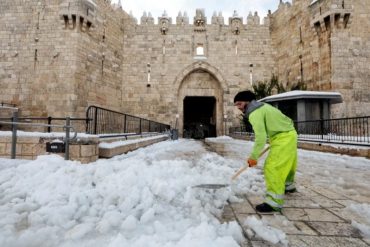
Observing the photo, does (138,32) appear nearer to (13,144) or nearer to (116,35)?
(116,35)

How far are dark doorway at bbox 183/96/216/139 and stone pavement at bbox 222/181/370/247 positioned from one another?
68.8 ft

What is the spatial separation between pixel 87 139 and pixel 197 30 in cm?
1783

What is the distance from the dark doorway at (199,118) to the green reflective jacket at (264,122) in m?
21.0

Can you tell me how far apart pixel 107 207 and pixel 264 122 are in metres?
2.17

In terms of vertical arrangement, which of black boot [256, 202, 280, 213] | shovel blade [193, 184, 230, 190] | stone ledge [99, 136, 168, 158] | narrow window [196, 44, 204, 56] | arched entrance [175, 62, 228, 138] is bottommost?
black boot [256, 202, 280, 213]

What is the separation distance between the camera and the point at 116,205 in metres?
2.78

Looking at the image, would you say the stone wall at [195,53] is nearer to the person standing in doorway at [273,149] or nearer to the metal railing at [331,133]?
the metal railing at [331,133]

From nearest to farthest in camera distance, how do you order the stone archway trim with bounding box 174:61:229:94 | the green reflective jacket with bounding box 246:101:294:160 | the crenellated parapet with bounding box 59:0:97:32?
the green reflective jacket with bounding box 246:101:294:160
the crenellated parapet with bounding box 59:0:97:32
the stone archway trim with bounding box 174:61:229:94

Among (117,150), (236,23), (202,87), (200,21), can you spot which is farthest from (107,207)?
(236,23)

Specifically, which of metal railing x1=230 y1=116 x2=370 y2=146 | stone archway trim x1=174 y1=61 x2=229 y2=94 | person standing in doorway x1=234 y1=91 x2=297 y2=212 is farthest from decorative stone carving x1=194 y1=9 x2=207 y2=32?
person standing in doorway x1=234 y1=91 x2=297 y2=212

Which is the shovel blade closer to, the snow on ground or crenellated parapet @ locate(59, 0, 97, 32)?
the snow on ground

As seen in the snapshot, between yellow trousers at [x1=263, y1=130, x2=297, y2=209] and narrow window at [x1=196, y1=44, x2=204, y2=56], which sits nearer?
yellow trousers at [x1=263, y1=130, x2=297, y2=209]

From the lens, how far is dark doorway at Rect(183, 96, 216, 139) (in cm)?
2574

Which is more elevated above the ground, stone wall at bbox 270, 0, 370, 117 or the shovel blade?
stone wall at bbox 270, 0, 370, 117
